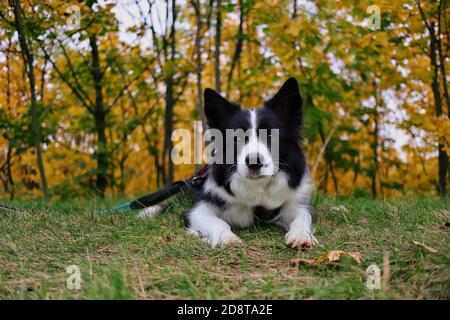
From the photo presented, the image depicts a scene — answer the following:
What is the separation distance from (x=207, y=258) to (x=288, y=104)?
67.1 inches

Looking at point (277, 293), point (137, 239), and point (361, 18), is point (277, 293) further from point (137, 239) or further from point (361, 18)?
point (361, 18)

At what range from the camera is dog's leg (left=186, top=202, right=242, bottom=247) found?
353 cm

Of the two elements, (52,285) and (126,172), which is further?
(126,172)

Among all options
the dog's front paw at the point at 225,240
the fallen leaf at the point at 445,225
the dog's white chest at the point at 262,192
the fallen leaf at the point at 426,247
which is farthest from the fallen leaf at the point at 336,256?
the dog's white chest at the point at 262,192

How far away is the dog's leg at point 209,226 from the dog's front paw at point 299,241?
1.15 ft

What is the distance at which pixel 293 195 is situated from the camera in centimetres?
422

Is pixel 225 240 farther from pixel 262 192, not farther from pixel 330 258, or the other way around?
pixel 330 258

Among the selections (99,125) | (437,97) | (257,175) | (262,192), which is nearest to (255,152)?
(257,175)

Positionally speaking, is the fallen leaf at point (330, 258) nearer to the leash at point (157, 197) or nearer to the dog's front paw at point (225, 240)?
the dog's front paw at point (225, 240)

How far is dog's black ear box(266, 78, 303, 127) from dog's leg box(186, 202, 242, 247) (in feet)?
3.40

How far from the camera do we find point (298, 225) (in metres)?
3.74

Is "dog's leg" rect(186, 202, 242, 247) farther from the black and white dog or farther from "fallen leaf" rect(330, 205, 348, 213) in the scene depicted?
"fallen leaf" rect(330, 205, 348, 213)
